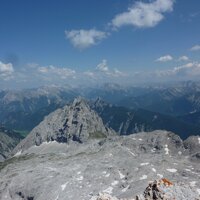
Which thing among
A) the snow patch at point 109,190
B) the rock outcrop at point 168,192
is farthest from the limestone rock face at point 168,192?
the snow patch at point 109,190

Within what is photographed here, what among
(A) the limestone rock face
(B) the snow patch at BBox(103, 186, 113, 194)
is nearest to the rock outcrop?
(A) the limestone rock face

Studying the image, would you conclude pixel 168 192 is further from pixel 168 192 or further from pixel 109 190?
pixel 109 190

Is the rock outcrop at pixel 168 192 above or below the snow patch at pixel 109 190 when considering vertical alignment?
above

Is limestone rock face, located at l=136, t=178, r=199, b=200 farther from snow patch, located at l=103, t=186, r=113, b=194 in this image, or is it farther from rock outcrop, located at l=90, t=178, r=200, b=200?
snow patch, located at l=103, t=186, r=113, b=194

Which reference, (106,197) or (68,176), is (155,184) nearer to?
(106,197)

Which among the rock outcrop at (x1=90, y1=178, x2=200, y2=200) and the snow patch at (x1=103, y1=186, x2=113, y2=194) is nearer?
the rock outcrop at (x1=90, y1=178, x2=200, y2=200)

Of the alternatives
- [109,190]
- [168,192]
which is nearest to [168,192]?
[168,192]

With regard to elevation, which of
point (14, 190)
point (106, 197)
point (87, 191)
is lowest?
point (14, 190)

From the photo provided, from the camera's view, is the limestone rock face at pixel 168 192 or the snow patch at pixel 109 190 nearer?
the limestone rock face at pixel 168 192

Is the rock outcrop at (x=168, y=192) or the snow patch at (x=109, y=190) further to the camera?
the snow patch at (x=109, y=190)

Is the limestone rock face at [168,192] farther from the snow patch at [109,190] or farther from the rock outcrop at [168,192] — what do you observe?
the snow patch at [109,190]

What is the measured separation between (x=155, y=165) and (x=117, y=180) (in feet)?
94.3

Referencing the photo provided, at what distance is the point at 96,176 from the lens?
7264 inches

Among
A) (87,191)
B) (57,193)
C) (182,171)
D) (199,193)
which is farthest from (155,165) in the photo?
(199,193)
